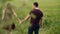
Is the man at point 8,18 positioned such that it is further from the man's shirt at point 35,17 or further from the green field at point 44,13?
the man's shirt at point 35,17

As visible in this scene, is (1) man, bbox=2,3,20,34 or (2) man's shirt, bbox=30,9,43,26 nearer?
(2) man's shirt, bbox=30,9,43,26

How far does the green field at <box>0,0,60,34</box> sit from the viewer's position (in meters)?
7.98

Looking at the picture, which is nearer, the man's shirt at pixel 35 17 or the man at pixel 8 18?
the man's shirt at pixel 35 17

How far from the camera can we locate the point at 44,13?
8.25 m

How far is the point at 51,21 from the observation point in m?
8.19

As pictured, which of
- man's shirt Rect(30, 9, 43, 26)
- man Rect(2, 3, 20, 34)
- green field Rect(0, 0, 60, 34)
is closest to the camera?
man's shirt Rect(30, 9, 43, 26)

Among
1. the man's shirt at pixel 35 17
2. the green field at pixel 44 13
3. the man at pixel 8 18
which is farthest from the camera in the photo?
the green field at pixel 44 13

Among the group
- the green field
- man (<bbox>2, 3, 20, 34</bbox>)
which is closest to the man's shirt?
man (<bbox>2, 3, 20, 34</bbox>)

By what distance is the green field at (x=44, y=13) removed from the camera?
7.98m

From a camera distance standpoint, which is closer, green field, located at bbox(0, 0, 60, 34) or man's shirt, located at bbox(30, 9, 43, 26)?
man's shirt, located at bbox(30, 9, 43, 26)

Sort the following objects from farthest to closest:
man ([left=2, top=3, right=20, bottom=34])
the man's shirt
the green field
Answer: the green field → man ([left=2, top=3, right=20, bottom=34]) → the man's shirt

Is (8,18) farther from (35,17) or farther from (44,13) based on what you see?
(44,13)

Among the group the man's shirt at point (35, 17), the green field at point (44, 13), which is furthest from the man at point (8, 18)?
the man's shirt at point (35, 17)

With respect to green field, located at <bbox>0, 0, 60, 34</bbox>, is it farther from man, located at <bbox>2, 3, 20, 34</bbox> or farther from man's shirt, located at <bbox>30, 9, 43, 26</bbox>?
man's shirt, located at <bbox>30, 9, 43, 26</bbox>
